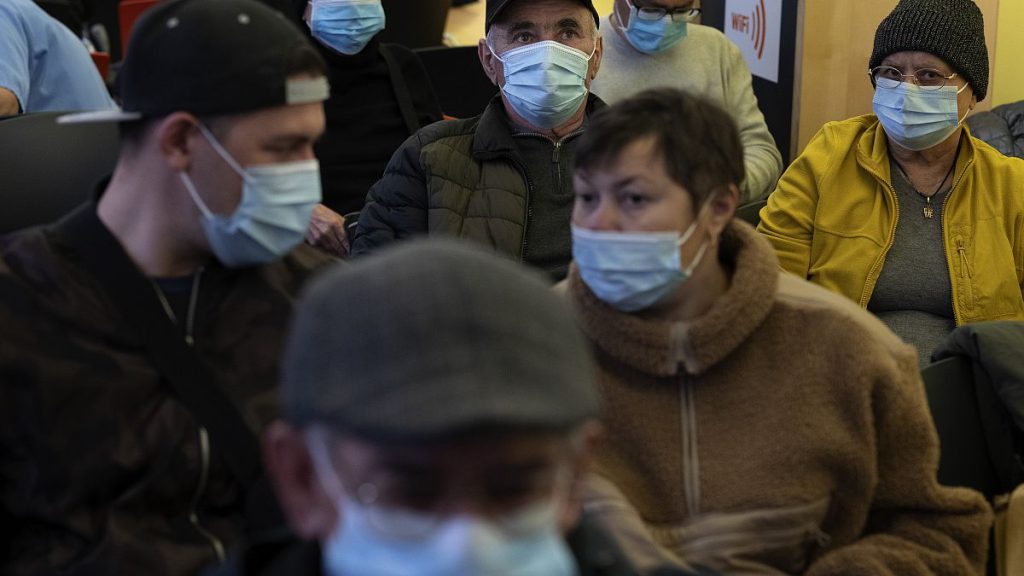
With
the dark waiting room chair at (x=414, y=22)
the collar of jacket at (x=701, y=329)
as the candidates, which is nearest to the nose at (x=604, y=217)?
the collar of jacket at (x=701, y=329)

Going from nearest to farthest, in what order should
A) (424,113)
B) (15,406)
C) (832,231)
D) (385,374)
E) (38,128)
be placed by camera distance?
(385,374) → (15,406) → (38,128) → (832,231) → (424,113)

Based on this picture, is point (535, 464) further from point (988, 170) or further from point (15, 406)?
point (988, 170)

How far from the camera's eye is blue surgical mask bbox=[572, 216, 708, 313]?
1.98 metres

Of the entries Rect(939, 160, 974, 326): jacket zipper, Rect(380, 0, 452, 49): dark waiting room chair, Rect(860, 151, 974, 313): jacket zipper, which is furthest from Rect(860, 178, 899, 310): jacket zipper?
Rect(380, 0, 452, 49): dark waiting room chair

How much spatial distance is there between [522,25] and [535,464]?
7.59 feet

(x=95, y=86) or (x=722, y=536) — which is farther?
(x=95, y=86)

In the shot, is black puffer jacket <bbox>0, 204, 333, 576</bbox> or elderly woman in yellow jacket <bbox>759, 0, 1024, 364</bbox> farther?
elderly woman in yellow jacket <bbox>759, 0, 1024, 364</bbox>

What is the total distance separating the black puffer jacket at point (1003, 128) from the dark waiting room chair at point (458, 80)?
1.75 metres

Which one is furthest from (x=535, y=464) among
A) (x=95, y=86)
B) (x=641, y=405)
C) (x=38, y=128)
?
(x=95, y=86)

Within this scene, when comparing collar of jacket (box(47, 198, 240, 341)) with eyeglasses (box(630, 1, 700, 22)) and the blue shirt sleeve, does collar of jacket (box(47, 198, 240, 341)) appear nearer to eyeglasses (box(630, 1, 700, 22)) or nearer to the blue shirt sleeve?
the blue shirt sleeve

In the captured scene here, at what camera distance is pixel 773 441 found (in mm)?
1902

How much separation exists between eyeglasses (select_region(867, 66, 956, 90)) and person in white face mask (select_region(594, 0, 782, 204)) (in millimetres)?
519

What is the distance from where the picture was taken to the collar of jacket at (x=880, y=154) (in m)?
3.08

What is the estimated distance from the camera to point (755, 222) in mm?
3168
